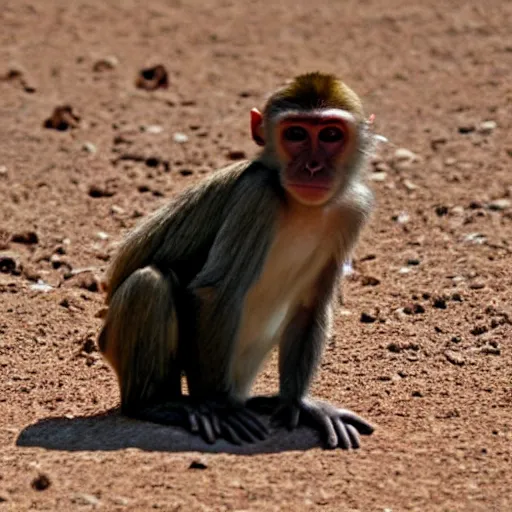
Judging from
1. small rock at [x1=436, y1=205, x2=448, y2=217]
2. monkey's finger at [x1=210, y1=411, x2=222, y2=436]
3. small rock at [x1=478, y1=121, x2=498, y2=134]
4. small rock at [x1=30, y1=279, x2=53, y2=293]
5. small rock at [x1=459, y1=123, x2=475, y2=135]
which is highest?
small rock at [x1=478, y1=121, x2=498, y2=134]

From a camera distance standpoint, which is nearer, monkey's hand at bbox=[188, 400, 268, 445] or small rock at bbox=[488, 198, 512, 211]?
monkey's hand at bbox=[188, 400, 268, 445]

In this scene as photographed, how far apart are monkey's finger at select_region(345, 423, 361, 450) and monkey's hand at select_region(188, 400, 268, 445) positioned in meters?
0.47

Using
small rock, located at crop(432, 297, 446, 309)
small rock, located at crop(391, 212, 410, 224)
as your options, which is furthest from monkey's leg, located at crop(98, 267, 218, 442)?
small rock, located at crop(391, 212, 410, 224)

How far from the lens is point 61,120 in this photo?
1425 centimetres

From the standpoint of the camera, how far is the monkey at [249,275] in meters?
8.34

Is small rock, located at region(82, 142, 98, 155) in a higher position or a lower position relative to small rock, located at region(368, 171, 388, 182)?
lower

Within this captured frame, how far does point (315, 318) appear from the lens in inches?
353

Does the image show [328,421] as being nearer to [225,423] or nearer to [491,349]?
[225,423]

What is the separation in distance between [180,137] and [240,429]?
20.0 ft

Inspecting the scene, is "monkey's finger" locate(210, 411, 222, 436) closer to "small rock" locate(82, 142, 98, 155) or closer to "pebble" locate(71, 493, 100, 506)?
"pebble" locate(71, 493, 100, 506)

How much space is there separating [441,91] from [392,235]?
3340mm

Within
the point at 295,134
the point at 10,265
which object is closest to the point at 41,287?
the point at 10,265

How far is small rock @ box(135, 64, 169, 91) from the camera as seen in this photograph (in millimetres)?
15344

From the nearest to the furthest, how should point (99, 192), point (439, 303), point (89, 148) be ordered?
1. point (439, 303)
2. point (99, 192)
3. point (89, 148)
